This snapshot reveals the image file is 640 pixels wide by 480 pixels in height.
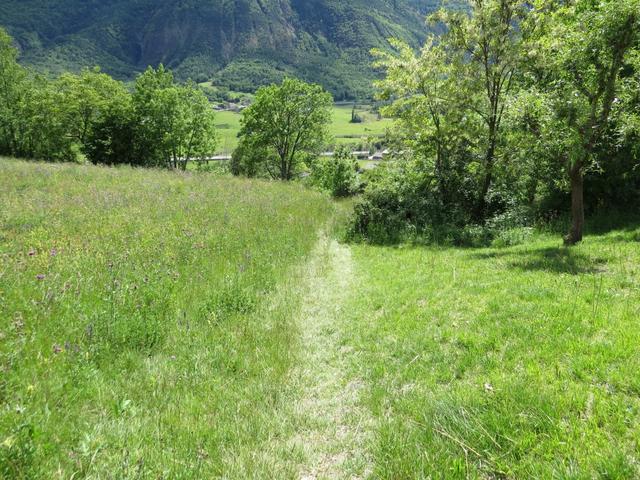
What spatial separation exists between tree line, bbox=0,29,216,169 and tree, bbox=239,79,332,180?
30.7ft

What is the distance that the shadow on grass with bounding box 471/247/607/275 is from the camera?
809 cm

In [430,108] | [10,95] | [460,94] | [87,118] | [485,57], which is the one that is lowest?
[430,108]

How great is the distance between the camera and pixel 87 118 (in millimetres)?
45406

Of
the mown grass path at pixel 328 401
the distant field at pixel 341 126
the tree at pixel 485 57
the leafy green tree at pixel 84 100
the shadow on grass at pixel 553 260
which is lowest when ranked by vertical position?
the mown grass path at pixel 328 401

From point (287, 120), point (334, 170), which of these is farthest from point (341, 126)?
point (334, 170)

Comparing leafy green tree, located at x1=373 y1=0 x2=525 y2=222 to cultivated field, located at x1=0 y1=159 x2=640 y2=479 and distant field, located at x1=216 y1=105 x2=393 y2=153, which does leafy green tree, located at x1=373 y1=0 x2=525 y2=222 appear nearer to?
cultivated field, located at x1=0 y1=159 x2=640 y2=479

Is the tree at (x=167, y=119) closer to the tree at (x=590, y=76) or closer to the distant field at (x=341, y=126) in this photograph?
the tree at (x=590, y=76)

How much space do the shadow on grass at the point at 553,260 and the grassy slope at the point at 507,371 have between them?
0.20 feet

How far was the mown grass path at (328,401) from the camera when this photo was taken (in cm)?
347

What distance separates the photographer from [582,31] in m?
9.48

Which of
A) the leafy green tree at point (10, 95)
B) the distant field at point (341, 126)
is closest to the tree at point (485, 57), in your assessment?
the leafy green tree at point (10, 95)

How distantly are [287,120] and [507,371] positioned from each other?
48.8m

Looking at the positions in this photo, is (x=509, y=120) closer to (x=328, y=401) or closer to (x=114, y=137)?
(x=328, y=401)

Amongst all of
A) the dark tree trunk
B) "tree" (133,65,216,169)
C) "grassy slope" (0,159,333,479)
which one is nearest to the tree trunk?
the dark tree trunk
